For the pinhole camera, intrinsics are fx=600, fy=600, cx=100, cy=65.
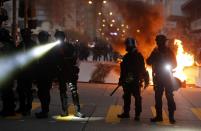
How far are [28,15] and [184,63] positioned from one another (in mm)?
8206

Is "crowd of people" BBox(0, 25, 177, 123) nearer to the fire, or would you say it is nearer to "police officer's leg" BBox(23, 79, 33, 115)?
"police officer's leg" BBox(23, 79, 33, 115)

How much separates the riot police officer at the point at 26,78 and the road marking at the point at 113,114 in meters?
1.81

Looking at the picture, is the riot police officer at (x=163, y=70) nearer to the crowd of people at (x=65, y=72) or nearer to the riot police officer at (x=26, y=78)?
the crowd of people at (x=65, y=72)

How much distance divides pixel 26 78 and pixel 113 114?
92.9 inches

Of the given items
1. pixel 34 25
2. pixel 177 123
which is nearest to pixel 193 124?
pixel 177 123

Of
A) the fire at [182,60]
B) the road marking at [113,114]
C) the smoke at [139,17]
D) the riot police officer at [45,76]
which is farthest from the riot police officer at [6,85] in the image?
the smoke at [139,17]

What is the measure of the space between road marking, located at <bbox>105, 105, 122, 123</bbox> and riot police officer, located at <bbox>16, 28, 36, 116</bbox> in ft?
5.95

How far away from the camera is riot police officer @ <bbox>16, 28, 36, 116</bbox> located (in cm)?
1330

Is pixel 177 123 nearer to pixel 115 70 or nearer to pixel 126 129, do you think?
pixel 126 129

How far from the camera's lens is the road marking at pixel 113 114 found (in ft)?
43.1

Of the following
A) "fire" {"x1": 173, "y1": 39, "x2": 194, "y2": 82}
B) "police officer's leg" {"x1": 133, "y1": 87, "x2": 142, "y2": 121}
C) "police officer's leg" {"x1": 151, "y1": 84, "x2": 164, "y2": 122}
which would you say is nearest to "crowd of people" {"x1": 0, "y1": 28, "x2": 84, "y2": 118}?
"police officer's leg" {"x1": 133, "y1": 87, "x2": 142, "y2": 121}

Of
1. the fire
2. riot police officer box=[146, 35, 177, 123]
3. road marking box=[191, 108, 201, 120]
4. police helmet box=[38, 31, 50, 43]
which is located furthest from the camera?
the fire

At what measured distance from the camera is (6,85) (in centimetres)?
1320

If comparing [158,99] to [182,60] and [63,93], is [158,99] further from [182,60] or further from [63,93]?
[182,60]
